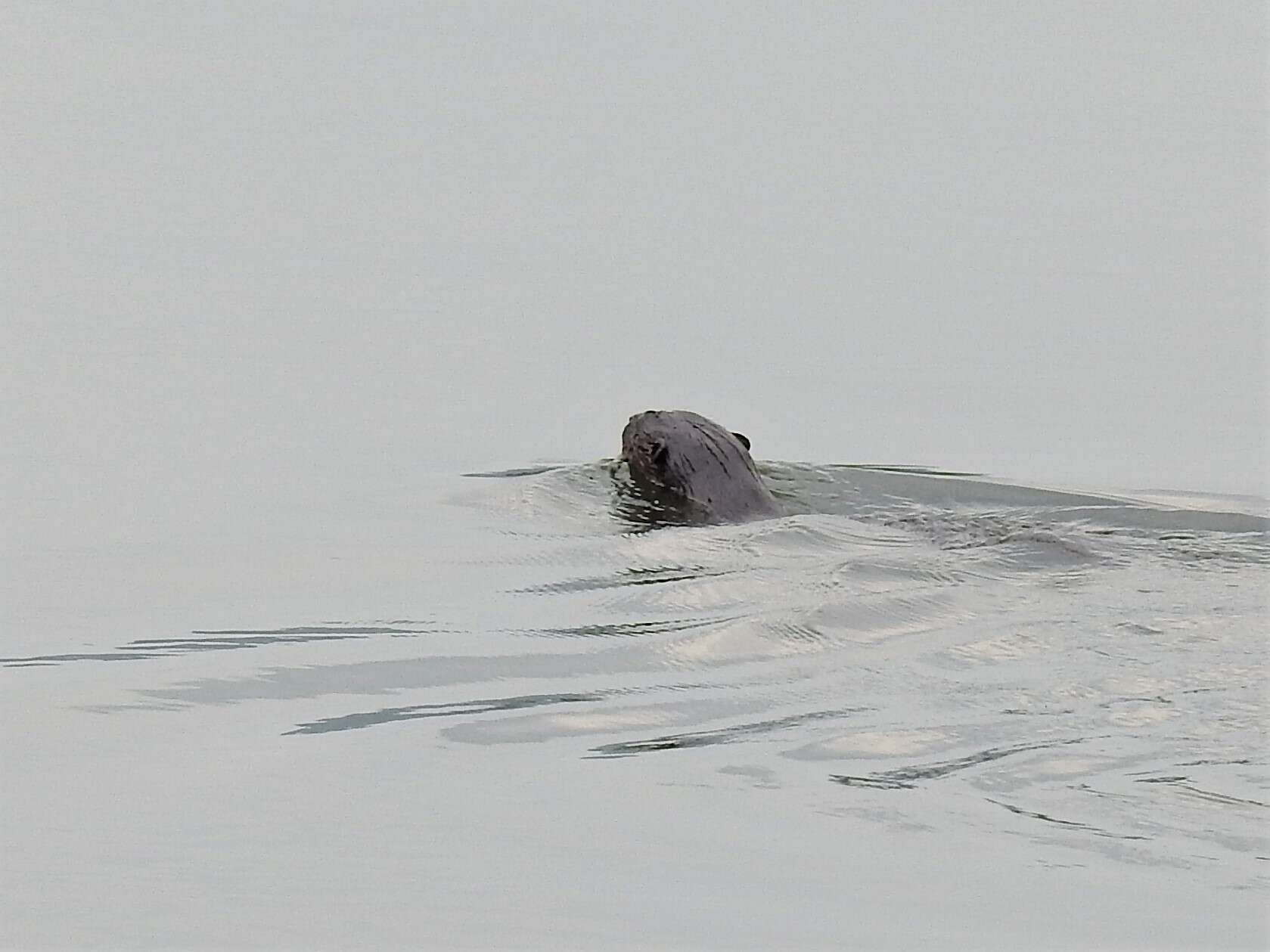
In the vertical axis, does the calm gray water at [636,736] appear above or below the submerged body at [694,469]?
below

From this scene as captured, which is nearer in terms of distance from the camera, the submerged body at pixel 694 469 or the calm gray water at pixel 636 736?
the calm gray water at pixel 636 736

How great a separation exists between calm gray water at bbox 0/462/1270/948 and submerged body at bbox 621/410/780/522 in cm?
34

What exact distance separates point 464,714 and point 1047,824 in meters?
1.83

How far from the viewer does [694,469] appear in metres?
9.95

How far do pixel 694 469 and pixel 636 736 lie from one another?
3.91 m

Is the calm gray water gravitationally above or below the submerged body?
below

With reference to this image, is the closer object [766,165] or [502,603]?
[502,603]

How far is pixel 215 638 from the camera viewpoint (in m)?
7.29

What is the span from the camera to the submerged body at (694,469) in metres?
9.71

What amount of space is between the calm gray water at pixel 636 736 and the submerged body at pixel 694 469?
34 cm

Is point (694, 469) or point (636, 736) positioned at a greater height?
point (694, 469)

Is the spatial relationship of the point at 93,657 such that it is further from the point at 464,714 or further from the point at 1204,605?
the point at 1204,605

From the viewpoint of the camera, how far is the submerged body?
31.9 ft

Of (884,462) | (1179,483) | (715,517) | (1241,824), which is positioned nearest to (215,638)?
(715,517)
